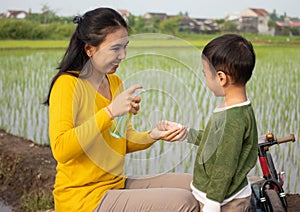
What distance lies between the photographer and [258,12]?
6.75 meters

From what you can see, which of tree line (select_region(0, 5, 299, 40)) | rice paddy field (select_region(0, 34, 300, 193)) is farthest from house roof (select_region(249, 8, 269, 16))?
rice paddy field (select_region(0, 34, 300, 193))

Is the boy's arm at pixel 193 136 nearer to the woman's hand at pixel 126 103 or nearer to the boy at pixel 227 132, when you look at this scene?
the boy at pixel 227 132

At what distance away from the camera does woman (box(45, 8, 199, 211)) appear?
200 cm

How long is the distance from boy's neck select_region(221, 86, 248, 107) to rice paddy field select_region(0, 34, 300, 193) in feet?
0.12

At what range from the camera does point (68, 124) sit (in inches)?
79.7

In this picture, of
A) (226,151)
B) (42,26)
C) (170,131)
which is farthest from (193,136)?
(42,26)

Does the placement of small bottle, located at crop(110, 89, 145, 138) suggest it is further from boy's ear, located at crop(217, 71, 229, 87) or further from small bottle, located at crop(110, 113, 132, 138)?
boy's ear, located at crop(217, 71, 229, 87)

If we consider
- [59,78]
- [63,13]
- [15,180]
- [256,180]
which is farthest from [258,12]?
[59,78]

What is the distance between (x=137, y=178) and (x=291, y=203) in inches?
43.3

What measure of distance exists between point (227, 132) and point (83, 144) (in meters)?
0.46

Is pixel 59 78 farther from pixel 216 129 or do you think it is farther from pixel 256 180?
pixel 256 180

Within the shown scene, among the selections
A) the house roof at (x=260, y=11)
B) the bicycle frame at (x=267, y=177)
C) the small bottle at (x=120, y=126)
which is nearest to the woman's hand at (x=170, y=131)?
the small bottle at (x=120, y=126)

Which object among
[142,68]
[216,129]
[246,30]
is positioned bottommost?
[246,30]

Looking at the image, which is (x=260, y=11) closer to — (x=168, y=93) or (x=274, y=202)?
(x=274, y=202)
